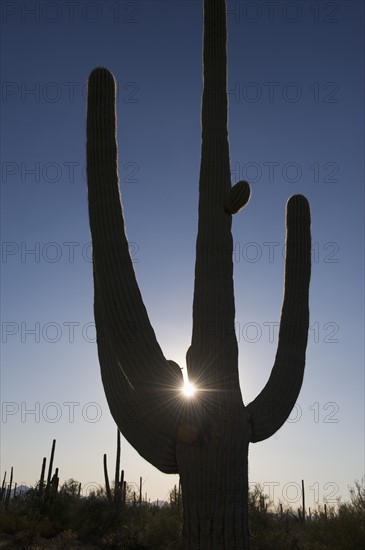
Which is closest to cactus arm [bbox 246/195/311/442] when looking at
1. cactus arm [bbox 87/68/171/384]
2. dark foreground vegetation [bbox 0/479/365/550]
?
cactus arm [bbox 87/68/171/384]

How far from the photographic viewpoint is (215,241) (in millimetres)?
7207

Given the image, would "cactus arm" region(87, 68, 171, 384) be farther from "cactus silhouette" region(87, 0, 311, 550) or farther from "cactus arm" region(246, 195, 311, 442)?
"cactus arm" region(246, 195, 311, 442)

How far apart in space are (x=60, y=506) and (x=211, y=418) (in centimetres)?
1513

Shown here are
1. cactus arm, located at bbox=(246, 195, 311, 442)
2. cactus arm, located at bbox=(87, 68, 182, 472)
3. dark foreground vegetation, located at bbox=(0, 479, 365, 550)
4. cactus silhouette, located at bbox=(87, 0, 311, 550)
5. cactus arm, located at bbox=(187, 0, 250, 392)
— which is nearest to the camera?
cactus silhouette, located at bbox=(87, 0, 311, 550)

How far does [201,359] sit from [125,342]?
98 cm

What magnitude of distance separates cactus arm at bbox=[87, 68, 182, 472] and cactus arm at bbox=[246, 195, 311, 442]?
3.75 ft

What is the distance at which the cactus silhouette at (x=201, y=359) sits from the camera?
6.23 m

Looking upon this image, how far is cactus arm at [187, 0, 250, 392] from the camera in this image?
22.2 ft

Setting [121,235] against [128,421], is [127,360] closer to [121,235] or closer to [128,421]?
[128,421]

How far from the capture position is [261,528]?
15680 millimetres

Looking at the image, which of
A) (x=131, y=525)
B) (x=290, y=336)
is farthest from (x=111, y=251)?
(x=131, y=525)

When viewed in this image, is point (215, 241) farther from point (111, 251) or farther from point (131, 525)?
point (131, 525)

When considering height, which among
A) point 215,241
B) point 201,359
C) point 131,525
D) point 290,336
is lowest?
point 131,525

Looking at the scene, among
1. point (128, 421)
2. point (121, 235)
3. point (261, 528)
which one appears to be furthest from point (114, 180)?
point (261, 528)
